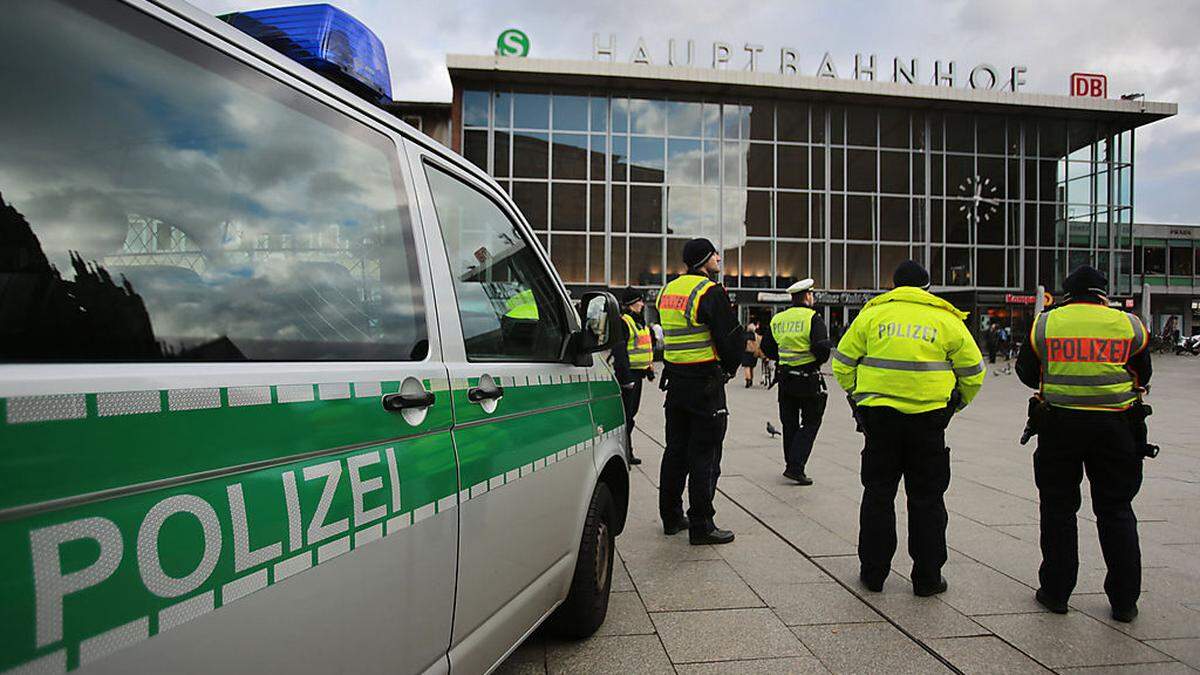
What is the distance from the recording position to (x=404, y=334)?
177cm

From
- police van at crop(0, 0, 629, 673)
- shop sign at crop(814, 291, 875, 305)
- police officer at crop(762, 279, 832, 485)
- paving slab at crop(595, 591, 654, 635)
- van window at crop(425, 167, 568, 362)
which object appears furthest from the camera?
shop sign at crop(814, 291, 875, 305)

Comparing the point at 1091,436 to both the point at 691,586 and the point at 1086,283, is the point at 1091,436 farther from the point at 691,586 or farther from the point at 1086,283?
the point at 691,586

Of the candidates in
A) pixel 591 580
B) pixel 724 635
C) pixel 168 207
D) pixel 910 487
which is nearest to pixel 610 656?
pixel 591 580

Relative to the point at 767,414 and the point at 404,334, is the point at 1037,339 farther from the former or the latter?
the point at 767,414

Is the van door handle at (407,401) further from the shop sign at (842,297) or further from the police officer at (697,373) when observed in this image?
the shop sign at (842,297)

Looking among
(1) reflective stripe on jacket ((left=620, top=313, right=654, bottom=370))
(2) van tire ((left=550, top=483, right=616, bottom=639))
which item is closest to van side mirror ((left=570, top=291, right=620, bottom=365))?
(2) van tire ((left=550, top=483, right=616, bottom=639))

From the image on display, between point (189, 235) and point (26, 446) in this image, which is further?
point (189, 235)

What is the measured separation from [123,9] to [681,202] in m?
29.3

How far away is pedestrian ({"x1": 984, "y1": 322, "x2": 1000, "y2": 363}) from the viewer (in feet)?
91.2

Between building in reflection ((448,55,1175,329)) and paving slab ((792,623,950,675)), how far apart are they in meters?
25.3

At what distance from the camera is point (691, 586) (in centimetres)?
383

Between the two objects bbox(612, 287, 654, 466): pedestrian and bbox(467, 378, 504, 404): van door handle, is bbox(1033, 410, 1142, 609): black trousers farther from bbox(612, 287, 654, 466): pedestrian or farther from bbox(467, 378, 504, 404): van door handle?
bbox(612, 287, 654, 466): pedestrian

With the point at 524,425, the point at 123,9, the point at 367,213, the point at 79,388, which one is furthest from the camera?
the point at 524,425

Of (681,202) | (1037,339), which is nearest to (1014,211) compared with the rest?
(681,202)
